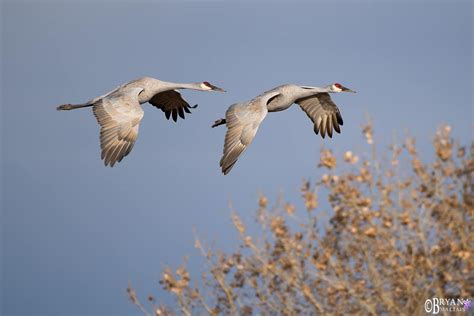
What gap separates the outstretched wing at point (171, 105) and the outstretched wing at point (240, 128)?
3892 millimetres

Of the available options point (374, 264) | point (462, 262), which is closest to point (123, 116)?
point (374, 264)

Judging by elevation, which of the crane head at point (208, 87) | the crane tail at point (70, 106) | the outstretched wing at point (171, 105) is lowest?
the crane tail at point (70, 106)

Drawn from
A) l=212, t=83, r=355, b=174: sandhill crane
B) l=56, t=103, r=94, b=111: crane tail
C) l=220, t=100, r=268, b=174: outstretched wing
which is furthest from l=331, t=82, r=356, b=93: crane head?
l=56, t=103, r=94, b=111: crane tail

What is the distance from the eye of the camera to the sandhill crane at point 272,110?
15219 mm

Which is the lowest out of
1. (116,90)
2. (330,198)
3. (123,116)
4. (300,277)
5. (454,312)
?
(454,312)

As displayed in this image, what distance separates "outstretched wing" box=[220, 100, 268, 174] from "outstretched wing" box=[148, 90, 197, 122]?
3892mm

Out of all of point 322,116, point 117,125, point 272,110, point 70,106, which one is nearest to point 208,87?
point 272,110

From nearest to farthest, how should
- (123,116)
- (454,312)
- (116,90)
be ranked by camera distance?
(454,312) < (123,116) < (116,90)

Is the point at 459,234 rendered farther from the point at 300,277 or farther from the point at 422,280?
the point at 300,277

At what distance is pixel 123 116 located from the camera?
1495 cm

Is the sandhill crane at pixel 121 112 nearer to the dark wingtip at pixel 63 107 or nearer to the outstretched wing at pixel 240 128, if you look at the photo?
the dark wingtip at pixel 63 107

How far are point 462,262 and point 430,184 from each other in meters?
1.21

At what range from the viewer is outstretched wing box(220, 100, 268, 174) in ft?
49.4

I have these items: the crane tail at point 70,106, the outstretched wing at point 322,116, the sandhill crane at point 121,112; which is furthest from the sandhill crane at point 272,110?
the crane tail at point 70,106
